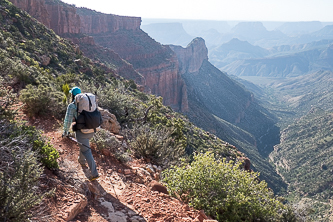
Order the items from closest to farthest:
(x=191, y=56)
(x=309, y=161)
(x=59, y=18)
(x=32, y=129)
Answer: (x=32, y=129)
(x=59, y=18)
(x=309, y=161)
(x=191, y=56)

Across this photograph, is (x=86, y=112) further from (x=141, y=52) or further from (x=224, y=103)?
(x=224, y=103)

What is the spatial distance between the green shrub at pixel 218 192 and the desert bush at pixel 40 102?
455 cm

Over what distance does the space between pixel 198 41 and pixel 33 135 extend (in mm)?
127715

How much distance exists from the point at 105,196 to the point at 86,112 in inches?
68.3

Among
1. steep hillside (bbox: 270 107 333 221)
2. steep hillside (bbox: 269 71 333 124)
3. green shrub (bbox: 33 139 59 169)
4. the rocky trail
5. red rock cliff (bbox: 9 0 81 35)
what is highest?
red rock cliff (bbox: 9 0 81 35)

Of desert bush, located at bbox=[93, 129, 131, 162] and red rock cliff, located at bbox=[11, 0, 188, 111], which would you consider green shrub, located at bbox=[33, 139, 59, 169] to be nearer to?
desert bush, located at bbox=[93, 129, 131, 162]

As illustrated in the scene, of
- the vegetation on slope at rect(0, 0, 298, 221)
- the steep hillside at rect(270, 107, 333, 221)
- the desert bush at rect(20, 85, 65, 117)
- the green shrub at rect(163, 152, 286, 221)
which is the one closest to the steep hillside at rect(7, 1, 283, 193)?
the steep hillside at rect(270, 107, 333, 221)

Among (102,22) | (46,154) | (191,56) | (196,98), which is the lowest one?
(196,98)

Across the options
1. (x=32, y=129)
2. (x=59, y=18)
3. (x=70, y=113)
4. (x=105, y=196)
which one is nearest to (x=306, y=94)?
(x=59, y=18)

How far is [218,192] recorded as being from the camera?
5328 mm

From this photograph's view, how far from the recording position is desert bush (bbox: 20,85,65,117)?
7.21m

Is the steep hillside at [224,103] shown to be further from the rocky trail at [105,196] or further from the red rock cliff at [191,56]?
the rocky trail at [105,196]

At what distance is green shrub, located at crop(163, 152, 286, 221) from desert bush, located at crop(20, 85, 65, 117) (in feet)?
14.9

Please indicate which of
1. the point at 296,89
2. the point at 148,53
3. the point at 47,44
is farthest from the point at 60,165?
the point at 296,89
